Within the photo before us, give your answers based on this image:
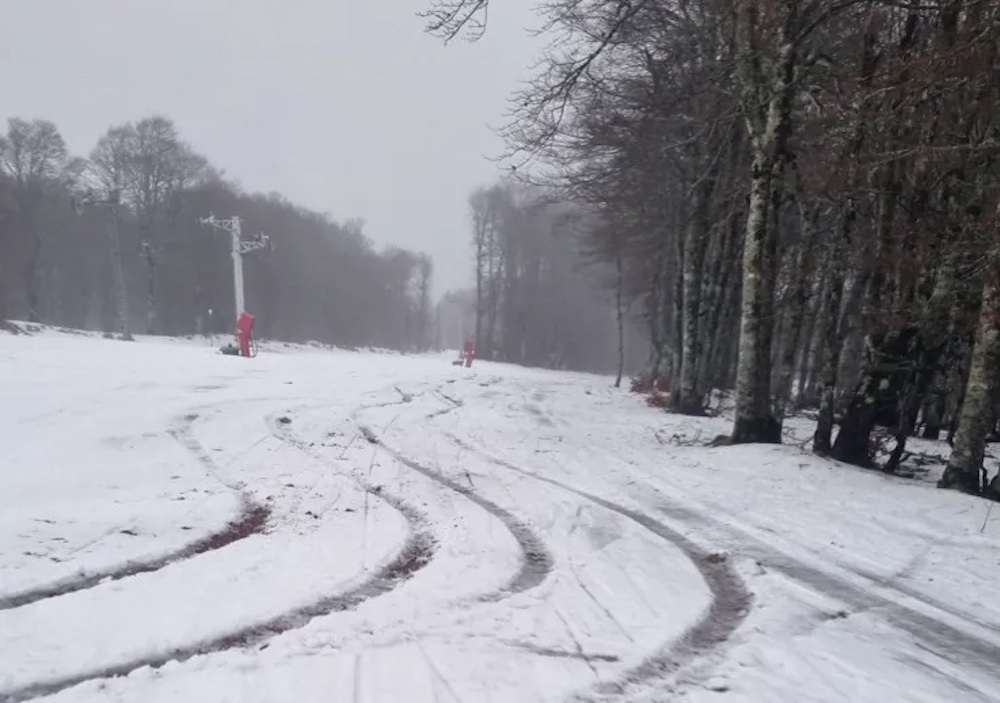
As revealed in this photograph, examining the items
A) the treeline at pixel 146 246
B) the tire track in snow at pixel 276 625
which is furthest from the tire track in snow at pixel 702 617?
the treeline at pixel 146 246

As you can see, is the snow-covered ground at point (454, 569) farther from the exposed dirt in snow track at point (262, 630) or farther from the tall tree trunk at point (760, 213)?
the tall tree trunk at point (760, 213)

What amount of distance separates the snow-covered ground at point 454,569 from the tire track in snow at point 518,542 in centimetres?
3

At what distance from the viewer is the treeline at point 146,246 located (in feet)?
139

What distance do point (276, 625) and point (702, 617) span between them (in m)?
2.39

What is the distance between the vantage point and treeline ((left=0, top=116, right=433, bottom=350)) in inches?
1665

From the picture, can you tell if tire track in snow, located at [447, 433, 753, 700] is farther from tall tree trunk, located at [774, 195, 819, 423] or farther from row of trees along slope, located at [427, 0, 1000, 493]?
tall tree trunk, located at [774, 195, 819, 423]

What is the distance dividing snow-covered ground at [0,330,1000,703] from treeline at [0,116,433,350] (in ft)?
102

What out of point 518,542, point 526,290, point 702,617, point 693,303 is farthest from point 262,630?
point 526,290

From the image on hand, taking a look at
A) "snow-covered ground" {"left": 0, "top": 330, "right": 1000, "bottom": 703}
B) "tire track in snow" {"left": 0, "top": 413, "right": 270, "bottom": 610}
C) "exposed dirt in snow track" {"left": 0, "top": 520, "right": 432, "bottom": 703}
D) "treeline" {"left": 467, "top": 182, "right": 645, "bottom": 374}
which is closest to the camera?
"exposed dirt in snow track" {"left": 0, "top": 520, "right": 432, "bottom": 703}

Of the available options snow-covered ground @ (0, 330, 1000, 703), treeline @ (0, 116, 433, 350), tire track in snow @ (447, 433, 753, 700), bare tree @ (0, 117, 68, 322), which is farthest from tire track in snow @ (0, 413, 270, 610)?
bare tree @ (0, 117, 68, 322)

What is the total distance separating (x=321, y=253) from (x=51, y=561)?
2397 inches

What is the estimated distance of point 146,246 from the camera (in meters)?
38.0

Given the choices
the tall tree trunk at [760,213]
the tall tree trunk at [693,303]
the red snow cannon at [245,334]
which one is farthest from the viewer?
the red snow cannon at [245,334]

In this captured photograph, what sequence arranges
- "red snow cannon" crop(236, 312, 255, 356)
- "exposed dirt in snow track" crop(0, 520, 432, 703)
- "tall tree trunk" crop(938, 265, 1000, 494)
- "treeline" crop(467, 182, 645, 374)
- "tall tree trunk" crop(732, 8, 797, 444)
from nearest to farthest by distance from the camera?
"exposed dirt in snow track" crop(0, 520, 432, 703), "tall tree trunk" crop(938, 265, 1000, 494), "tall tree trunk" crop(732, 8, 797, 444), "red snow cannon" crop(236, 312, 255, 356), "treeline" crop(467, 182, 645, 374)
